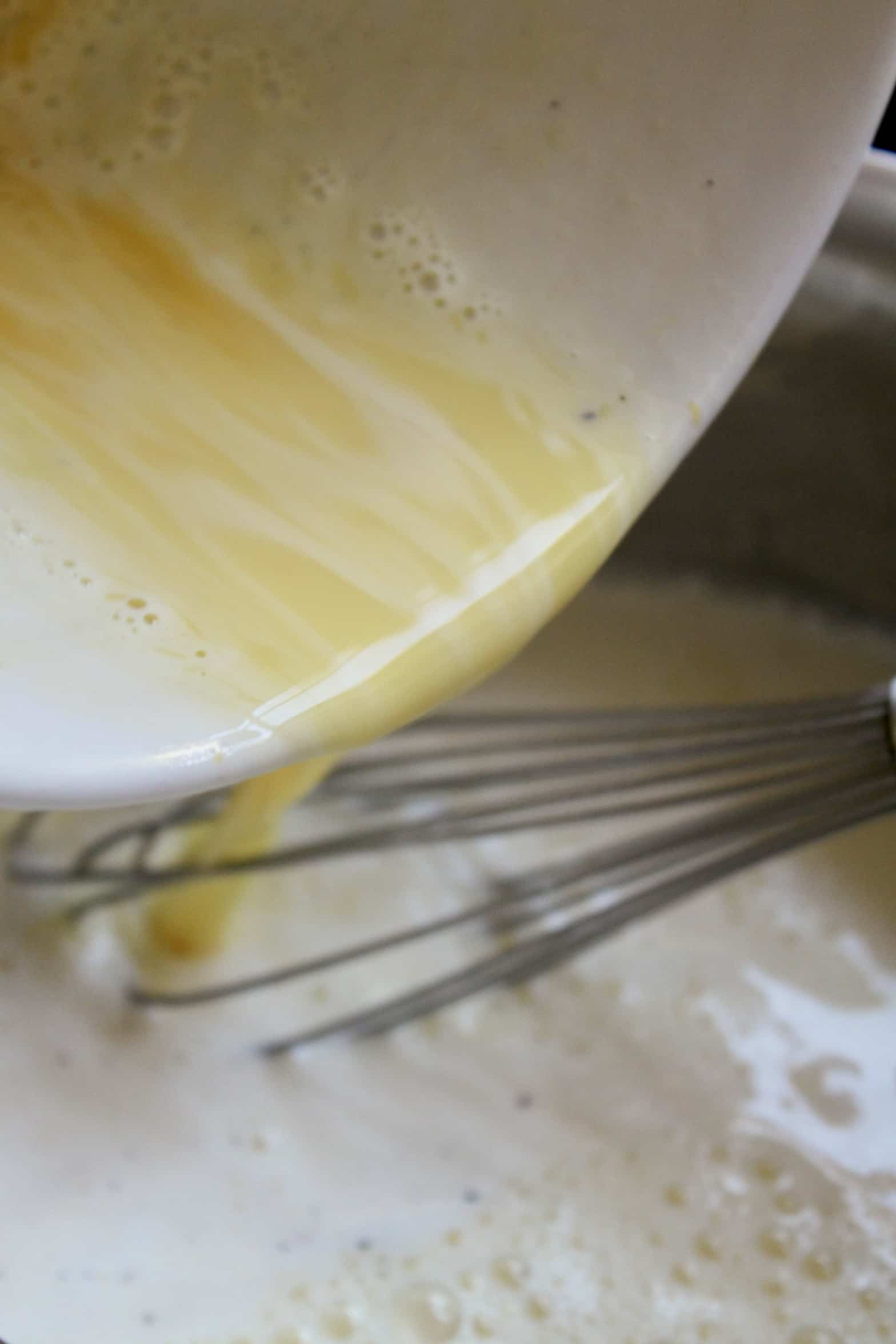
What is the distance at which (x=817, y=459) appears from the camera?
2.72 feet

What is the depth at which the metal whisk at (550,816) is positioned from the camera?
612mm

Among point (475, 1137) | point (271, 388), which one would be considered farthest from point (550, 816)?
point (271, 388)

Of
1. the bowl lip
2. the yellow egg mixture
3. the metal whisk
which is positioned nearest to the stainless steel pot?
the metal whisk

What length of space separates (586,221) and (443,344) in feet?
0.25

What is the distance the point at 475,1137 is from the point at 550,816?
0.53 ft

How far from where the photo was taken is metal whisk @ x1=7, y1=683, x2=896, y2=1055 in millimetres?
612

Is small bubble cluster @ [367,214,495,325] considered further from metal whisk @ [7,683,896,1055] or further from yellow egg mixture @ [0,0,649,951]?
metal whisk @ [7,683,896,1055]

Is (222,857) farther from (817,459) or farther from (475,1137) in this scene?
(817,459)

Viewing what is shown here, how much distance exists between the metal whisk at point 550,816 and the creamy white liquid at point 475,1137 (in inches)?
0.8

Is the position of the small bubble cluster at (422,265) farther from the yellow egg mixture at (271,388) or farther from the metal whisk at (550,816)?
the metal whisk at (550,816)

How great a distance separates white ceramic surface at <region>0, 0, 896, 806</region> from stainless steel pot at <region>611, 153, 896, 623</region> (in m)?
0.18

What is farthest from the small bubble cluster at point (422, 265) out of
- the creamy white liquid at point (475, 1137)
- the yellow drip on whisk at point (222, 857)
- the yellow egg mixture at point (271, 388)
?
the creamy white liquid at point (475, 1137)

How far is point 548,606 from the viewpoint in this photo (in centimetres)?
49

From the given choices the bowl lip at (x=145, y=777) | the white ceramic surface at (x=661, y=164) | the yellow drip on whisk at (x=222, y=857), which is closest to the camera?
the bowl lip at (x=145, y=777)
